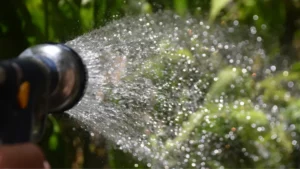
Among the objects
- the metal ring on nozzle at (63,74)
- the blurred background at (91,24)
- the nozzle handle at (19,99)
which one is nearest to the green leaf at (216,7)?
the blurred background at (91,24)

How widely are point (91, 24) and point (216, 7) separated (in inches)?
8.7

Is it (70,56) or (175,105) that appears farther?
(175,105)

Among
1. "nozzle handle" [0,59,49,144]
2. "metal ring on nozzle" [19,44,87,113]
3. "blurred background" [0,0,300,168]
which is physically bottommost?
"nozzle handle" [0,59,49,144]

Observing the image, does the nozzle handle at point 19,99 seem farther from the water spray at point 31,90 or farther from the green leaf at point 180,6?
the green leaf at point 180,6

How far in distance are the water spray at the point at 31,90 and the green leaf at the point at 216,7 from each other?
0.35 meters

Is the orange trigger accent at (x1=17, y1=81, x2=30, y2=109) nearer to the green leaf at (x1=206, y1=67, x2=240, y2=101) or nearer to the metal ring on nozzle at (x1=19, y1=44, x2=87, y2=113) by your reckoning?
the metal ring on nozzle at (x1=19, y1=44, x2=87, y2=113)

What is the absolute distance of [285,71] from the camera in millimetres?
785

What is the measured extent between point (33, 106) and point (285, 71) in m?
0.53

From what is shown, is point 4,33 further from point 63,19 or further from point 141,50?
point 141,50

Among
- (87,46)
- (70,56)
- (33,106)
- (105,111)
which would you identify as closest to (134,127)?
(105,111)

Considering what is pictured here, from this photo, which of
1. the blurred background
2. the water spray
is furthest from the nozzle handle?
the blurred background

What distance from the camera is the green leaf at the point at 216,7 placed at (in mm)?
769

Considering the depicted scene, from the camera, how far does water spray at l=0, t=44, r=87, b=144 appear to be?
0.34m

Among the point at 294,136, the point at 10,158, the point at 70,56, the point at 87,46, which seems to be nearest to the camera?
the point at 10,158
